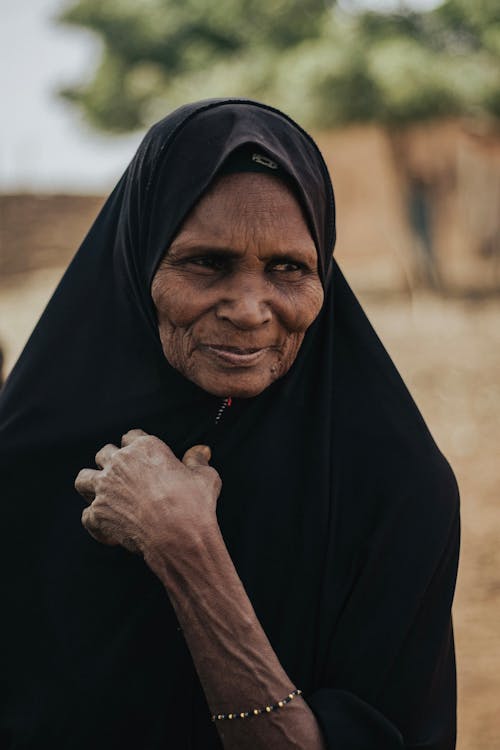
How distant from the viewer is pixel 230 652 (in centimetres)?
182

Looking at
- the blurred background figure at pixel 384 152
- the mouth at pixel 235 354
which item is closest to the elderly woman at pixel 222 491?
the mouth at pixel 235 354

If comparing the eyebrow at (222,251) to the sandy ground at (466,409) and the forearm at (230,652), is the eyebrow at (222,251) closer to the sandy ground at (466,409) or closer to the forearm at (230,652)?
the forearm at (230,652)

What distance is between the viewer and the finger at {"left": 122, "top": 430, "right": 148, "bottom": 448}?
2.06 meters

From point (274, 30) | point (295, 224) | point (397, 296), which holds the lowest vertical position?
point (295, 224)

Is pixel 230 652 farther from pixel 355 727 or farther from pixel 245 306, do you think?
Answer: pixel 245 306

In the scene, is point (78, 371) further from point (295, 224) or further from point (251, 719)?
point (251, 719)

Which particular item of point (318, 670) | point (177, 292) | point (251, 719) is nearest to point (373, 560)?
point (318, 670)

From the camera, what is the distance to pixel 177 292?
1974mm

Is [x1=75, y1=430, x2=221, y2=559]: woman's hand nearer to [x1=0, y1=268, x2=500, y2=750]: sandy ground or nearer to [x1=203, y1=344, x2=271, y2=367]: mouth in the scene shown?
[x1=203, y1=344, x2=271, y2=367]: mouth

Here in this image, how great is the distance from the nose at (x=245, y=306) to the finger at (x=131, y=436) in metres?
0.35

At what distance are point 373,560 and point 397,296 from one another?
15.6 m

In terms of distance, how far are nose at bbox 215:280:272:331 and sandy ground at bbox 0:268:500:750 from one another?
336 centimetres

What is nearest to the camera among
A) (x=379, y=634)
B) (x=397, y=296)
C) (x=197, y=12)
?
(x=379, y=634)

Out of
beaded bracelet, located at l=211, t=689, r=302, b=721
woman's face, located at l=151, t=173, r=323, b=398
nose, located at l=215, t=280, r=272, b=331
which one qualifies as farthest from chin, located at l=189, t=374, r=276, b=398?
beaded bracelet, located at l=211, t=689, r=302, b=721
